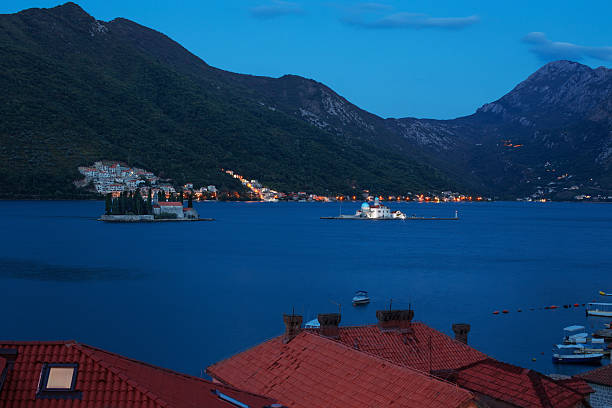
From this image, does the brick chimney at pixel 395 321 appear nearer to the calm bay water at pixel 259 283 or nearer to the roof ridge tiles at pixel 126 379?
the roof ridge tiles at pixel 126 379

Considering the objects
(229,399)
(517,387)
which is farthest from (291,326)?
(229,399)

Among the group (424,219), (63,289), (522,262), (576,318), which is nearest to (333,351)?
(576,318)

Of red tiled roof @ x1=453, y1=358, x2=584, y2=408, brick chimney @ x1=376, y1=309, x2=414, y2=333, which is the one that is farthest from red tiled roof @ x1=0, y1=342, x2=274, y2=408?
brick chimney @ x1=376, y1=309, x2=414, y2=333

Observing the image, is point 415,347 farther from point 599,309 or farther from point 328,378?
point 599,309

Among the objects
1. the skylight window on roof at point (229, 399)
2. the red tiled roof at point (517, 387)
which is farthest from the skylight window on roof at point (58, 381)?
the red tiled roof at point (517, 387)

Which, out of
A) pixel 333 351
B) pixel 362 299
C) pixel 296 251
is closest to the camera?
pixel 333 351

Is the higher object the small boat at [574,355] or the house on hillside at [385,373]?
the house on hillside at [385,373]

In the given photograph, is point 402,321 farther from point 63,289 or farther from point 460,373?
point 63,289
